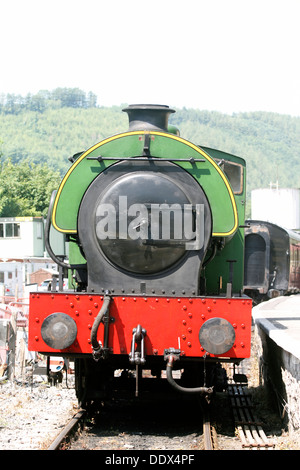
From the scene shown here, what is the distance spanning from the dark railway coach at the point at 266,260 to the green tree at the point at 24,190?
1192 inches

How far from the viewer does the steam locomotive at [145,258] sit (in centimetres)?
681

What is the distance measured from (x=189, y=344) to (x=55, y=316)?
1.42 meters

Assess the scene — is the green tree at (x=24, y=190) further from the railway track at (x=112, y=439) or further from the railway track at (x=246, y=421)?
the railway track at (x=112, y=439)

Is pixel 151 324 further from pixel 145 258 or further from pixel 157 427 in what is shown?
pixel 157 427

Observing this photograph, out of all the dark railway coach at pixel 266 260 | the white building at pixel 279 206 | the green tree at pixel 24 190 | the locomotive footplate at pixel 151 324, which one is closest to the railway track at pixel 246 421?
the locomotive footplate at pixel 151 324

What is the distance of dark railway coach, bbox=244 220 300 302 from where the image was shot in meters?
19.8

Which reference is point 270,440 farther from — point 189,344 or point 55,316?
point 55,316

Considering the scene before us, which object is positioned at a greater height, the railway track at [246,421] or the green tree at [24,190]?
the green tree at [24,190]

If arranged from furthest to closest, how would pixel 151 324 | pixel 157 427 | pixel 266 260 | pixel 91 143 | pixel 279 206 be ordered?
1. pixel 91 143
2. pixel 279 206
3. pixel 266 260
4. pixel 157 427
5. pixel 151 324

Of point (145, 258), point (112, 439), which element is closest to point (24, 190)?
point (145, 258)

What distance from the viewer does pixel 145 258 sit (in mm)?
7035

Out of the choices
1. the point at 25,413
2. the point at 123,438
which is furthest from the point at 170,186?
the point at 25,413

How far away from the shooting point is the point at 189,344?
6.84m

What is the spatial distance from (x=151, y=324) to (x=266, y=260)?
13.6 m
